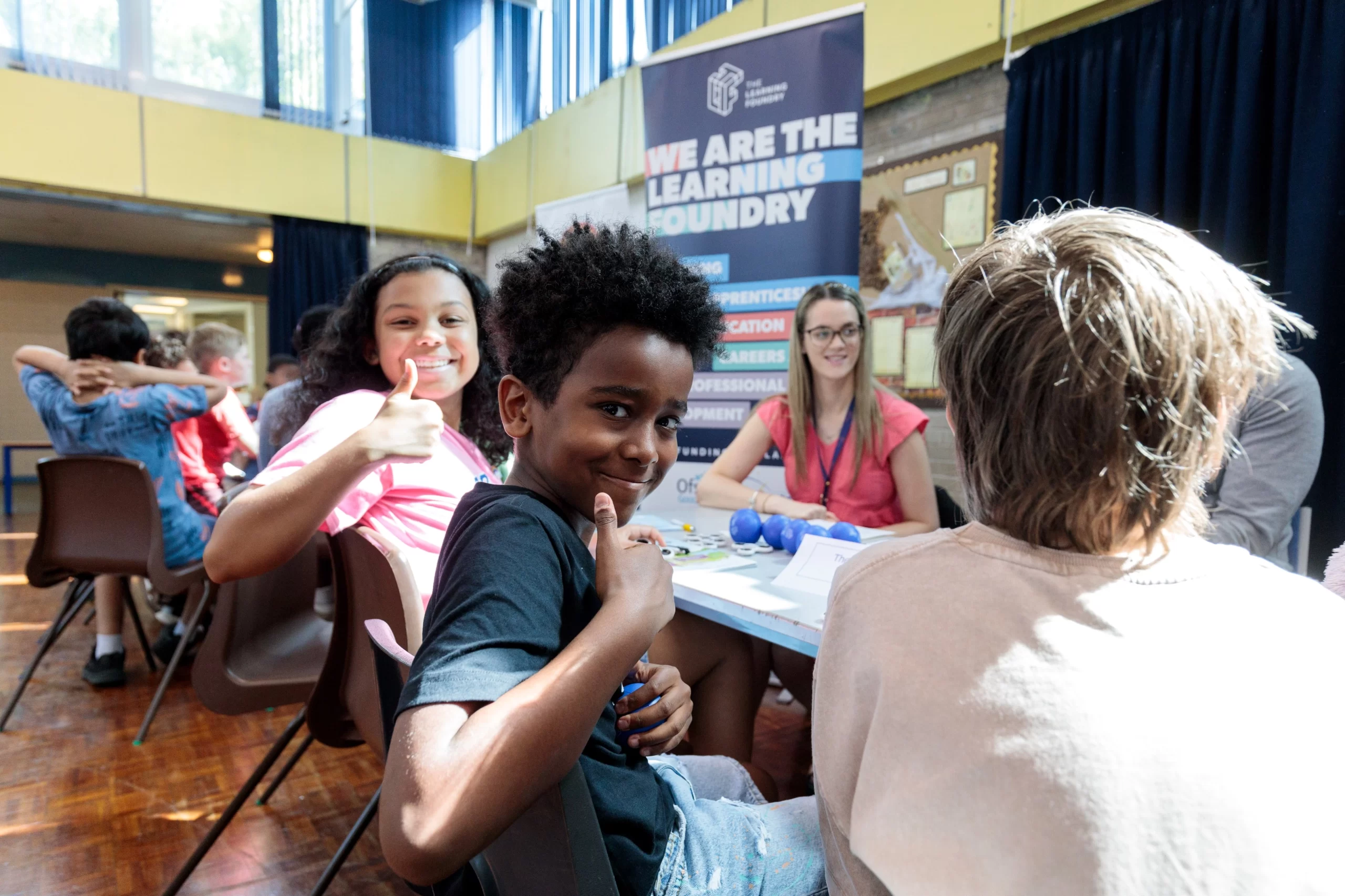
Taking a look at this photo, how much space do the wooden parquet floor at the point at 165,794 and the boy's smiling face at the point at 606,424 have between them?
1.40 metres

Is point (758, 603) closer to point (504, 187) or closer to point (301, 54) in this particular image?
point (504, 187)

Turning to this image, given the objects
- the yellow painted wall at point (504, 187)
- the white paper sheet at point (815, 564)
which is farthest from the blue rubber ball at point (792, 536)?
the yellow painted wall at point (504, 187)

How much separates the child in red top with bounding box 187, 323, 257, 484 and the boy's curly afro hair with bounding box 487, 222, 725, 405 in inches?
125

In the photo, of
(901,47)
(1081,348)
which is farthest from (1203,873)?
(901,47)

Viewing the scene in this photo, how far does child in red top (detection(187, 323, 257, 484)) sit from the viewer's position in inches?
145

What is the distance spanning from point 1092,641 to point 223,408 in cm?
402

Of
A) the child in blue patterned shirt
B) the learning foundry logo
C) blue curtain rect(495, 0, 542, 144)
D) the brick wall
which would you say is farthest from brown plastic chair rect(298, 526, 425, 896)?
blue curtain rect(495, 0, 542, 144)

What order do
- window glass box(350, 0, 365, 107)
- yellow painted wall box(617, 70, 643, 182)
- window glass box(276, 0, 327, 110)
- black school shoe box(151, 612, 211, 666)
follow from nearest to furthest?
black school shoe box(151, 612, 211, 666) < yellow painted wall box(617, 70, 643, 182) < window glass box(276, 0, 327, 110) < window glass box(350, 0, 365, 107)

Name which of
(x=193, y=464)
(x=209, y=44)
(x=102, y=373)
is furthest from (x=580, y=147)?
(x=102, y=373)

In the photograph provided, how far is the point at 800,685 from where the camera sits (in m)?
2.16

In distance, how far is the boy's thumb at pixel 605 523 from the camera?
2.46 feet

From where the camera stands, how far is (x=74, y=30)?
562 cm

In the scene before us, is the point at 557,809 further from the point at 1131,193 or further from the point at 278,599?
the point at 1131,193

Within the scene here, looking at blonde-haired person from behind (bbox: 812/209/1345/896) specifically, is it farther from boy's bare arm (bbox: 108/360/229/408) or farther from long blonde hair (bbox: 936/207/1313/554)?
boy's bare arm (bbox: 108/360/229/408)
